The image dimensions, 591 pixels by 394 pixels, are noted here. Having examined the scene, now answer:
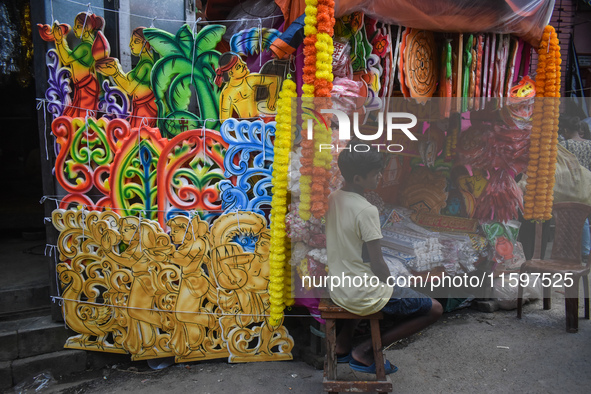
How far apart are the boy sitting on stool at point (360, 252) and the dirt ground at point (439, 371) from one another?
612 millimetres

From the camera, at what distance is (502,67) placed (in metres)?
3.46

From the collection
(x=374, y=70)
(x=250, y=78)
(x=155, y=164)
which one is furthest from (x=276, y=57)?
(x=155, y=164)

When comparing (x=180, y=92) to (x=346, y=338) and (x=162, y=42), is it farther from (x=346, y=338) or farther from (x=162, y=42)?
(x=346, y=338)

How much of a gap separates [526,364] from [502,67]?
236 cm

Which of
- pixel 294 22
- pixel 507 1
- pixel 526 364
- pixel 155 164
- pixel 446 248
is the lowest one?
pixel 526 364

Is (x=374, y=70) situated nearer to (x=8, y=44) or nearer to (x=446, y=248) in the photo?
(x=446, y=248)

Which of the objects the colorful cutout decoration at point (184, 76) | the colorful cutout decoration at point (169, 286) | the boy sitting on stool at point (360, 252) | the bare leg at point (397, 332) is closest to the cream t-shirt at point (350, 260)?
the boy sitting on stool at point (360, 252)

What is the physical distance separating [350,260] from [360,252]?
8cm

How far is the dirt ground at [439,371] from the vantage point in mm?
2893

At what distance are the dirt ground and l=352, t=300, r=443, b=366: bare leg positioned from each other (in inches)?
17.0

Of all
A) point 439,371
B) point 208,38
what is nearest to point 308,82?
point 208,38

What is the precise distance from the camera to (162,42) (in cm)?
298

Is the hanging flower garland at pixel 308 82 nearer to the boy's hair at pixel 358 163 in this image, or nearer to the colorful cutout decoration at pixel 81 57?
the boy's hair at pixel 358 163

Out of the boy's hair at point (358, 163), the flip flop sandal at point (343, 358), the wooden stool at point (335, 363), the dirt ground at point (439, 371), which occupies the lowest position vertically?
the dirt ground at point (439, 371)
